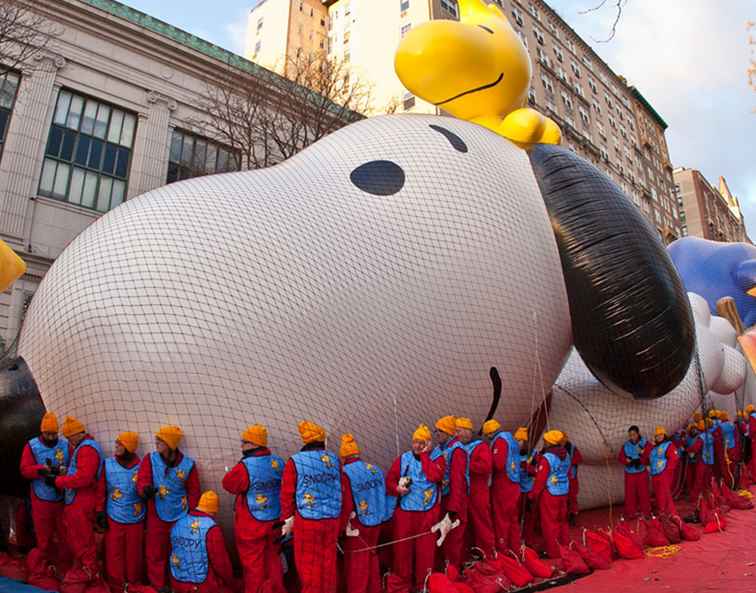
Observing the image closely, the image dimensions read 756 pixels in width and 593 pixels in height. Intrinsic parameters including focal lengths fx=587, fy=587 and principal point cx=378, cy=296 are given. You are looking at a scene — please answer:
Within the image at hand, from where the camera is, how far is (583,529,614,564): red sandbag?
218 inches

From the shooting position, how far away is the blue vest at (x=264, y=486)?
4066 mm

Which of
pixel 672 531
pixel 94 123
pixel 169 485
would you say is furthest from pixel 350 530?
pixel 94 123

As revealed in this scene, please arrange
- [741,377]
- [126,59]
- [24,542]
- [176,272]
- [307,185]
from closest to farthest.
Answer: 1. [176,272]
2. [24,542]
3. [307,185]
4. [741,377]
5. [126,59]

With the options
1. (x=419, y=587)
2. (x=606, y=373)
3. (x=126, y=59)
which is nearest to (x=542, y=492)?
(x=606, y=373)

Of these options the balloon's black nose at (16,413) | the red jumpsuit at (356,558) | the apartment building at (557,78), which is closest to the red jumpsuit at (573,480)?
the red jumpsuit at (356,558)

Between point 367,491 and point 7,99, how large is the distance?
16619mm

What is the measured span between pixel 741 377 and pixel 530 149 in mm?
5920

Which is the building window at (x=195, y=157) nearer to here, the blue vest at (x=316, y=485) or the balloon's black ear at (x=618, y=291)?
the balloon's black ear at (x=618, y=291)

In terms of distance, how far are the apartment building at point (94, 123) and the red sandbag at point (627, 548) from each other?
14444 mm

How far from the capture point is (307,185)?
17.6 feet

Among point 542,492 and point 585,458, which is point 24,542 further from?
point 585,458

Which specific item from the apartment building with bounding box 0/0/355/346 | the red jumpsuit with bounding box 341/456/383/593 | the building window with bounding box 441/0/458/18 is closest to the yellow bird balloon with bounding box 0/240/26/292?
the red jumpsuit with bounding box 341/456/383/593

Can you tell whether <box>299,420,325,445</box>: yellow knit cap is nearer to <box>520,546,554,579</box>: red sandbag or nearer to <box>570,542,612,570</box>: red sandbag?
<box>520,546,554,579</box>: red sandbag

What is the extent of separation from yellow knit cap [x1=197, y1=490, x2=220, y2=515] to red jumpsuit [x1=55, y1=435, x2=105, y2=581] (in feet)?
2.52
